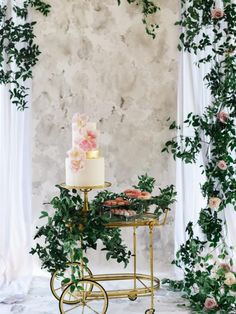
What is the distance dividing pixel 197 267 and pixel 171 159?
748mm

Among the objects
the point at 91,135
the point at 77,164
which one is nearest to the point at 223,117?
the point at 91,135

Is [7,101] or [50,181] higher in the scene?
[7,101]

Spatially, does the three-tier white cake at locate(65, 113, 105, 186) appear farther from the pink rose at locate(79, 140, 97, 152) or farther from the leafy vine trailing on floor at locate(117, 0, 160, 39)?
the leafy vine trailing on floor at locate(117, 0, 160, 39)

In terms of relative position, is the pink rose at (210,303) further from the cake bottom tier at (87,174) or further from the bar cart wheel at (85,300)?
the cake bottom tier at (87,174)

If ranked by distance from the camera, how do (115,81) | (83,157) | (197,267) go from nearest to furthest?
(83,157) → (197,267) → (115,81)

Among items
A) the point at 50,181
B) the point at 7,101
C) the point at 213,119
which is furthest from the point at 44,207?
the point at 213,119

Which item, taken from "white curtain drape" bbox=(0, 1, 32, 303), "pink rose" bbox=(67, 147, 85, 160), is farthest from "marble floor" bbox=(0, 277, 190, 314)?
"pink rose" bbox=(67, 147, 85, 160)

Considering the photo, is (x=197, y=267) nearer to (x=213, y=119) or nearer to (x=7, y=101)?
(x=213, y=119)

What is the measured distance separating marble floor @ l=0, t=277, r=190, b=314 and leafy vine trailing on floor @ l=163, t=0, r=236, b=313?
10cm

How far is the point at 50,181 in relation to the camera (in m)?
3.29

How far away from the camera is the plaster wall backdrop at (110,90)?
323 cm

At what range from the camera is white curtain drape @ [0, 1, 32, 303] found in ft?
10.3

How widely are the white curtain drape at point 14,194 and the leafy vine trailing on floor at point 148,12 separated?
2.82 feet

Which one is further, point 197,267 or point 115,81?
point 115,81
